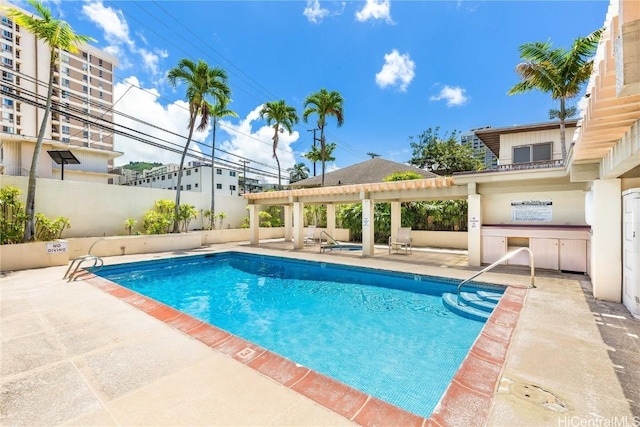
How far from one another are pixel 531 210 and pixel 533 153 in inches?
192

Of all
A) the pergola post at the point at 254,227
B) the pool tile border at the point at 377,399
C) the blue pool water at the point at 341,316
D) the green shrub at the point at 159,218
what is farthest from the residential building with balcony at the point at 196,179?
the pool tile border at the point at 377,399

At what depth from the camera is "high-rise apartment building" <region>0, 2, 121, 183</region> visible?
2176 centimetres

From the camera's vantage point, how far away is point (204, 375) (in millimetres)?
3152

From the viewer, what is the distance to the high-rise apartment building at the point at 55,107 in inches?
857

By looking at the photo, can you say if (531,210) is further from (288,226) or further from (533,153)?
(288,226)

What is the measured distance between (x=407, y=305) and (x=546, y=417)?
477cm

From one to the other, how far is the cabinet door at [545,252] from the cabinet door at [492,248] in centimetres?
82

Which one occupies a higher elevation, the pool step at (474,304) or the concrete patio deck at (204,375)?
the concrete patio deck at (204,375)

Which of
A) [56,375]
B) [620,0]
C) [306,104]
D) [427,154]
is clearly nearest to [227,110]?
[306,104]

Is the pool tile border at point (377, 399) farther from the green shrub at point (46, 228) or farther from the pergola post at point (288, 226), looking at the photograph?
the pergola post at point (288, 226)

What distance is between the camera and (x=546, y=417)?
241 centimetres

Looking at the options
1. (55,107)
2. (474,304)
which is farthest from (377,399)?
(55,107)

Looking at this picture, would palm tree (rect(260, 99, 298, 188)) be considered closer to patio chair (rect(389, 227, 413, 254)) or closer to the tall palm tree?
the tall palm tree

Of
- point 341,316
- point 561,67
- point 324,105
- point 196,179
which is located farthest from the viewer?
point 196,179
